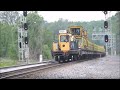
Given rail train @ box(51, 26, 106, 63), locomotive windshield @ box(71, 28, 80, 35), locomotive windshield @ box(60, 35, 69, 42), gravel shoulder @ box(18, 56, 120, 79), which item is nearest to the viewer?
gravel shoulder @ box(18, 56, 120, 79)

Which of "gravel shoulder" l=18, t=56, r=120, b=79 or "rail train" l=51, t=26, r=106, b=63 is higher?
"rail train" l=51, t=26, r=106, b=63

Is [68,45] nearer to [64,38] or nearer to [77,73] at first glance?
[64,38]

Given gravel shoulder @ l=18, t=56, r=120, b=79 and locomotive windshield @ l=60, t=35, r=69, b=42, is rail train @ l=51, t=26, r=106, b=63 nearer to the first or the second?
locomotive windshield @ l=60, t=35, r=69, b=42

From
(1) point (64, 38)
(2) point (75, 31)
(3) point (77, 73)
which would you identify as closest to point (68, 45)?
(1) point (64, 38)

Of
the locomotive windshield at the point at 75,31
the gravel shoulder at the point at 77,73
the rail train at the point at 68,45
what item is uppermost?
the locomotive windshield at the point at 75,31

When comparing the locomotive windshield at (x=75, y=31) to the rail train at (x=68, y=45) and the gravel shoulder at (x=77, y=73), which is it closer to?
the rail train at (x=68, y=45)

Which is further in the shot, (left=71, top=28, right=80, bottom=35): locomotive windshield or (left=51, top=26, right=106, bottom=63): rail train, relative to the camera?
(left=71, top=28, right=80, bottom=35): locomotive windshield

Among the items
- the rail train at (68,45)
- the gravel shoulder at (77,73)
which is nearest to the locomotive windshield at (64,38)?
the rail train at (68,45)

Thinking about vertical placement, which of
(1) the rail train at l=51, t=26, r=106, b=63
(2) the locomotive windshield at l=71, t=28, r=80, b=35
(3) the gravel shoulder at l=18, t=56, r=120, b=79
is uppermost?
(2) the locomotive windshield at l=71, t=28, r=80, b=35

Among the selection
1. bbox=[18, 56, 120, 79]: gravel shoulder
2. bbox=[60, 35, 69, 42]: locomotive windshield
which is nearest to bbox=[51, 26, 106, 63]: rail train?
bbox=[60, 35, 69, 42]: locomotive windshield

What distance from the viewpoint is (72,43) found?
22.6 meters

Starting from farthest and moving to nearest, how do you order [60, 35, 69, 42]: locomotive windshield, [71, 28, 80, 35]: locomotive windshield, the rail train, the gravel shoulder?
[71, 28, 80, 35]: locomotive windshield → [60, 35, 69, 42]: locomotive windshield → the rail train → the gravel shoulder

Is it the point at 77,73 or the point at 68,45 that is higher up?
the point at 68,45
